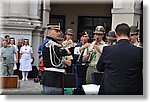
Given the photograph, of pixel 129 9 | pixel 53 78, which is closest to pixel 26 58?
pixel 129 9

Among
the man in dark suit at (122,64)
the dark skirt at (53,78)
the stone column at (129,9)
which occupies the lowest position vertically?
the dark skirt at (53,78)

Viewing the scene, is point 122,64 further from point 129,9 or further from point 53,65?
point 129,9

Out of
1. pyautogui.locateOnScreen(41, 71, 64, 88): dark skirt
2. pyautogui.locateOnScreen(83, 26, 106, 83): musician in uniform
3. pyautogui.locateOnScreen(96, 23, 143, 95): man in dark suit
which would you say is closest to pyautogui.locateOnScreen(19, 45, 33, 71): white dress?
pyautogui.locateOnScreen(83, 26, 106, 83): musician in uniform

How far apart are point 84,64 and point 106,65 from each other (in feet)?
5.91

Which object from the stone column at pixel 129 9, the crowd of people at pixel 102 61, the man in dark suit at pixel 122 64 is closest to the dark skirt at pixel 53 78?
the crowd of people at pixel 102 61

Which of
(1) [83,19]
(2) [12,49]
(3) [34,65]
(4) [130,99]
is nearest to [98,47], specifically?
(4) [130,99]

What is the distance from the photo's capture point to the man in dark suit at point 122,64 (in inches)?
114

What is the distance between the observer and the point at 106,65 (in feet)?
9.56

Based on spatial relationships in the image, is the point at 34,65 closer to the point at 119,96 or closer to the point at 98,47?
the point at 98,47

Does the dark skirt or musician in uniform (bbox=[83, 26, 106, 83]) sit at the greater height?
musician in uniform (bbox=[83, 26, 106, 83])

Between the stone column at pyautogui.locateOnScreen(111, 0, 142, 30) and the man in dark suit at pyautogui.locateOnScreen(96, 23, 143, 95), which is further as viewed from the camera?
the stone column at pyautogui.locateOnScreen(111, 0, 142, 30)

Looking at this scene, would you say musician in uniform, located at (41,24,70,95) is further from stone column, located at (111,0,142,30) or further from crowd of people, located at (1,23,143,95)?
stone column, located at (111,0,142,30)

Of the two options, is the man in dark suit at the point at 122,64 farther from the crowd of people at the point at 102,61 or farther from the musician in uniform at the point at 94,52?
the musician in uniform at the point at 94,52

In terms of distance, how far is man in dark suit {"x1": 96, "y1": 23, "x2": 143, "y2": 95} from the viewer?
9.46ft
